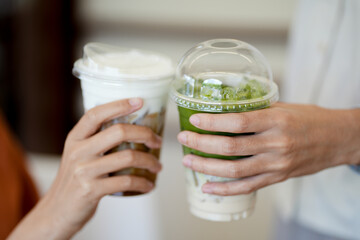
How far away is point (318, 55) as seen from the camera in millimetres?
1547

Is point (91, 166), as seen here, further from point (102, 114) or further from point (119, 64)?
point (119, 64)

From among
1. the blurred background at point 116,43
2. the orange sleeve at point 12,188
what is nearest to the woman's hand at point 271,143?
the orange sleeve at point 12,188

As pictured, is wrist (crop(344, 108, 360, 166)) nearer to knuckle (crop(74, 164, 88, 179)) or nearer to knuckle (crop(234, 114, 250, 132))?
knuckle (crop(234, 114, 250, 132))

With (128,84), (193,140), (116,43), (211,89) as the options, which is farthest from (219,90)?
(116,43)

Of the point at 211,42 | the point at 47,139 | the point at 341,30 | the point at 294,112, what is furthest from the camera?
the point at 47,139

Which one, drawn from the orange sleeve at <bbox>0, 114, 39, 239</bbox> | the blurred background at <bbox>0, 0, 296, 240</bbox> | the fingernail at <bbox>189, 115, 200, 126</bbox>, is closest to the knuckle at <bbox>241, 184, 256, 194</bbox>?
the fingernail at <bbox>189, 115, 200, 126</bbox>

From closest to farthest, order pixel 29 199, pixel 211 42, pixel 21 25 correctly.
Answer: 1. pixel 211 42
2. pixel 29 199
3. pixel 21 25

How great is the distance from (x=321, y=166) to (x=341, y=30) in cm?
70

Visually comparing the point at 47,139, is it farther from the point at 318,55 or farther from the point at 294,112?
the point at 294,112

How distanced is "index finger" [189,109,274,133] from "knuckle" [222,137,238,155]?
0.09 feet

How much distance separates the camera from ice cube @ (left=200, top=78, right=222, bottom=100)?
905 mm

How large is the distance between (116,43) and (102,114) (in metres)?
2.18

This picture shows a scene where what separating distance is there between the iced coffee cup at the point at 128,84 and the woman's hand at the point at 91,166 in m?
0.04

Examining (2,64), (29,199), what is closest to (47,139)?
(2,64)
